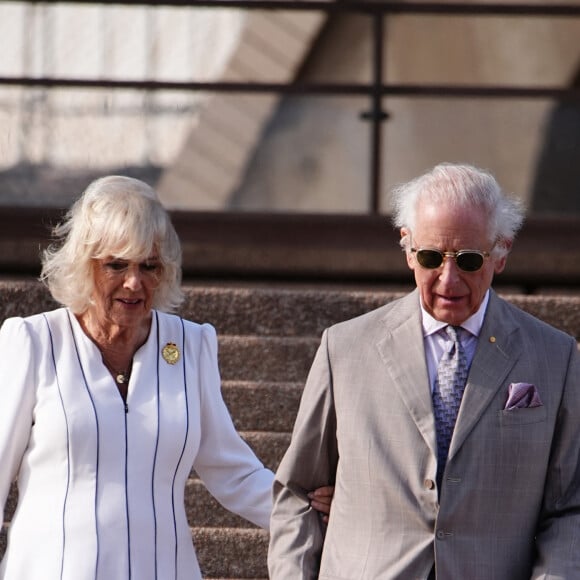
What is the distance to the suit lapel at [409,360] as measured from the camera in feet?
11.7

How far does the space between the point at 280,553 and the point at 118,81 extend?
5278mm

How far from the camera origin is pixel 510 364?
3627mm

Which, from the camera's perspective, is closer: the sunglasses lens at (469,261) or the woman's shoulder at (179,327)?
the sunglasses lens at (469,261)

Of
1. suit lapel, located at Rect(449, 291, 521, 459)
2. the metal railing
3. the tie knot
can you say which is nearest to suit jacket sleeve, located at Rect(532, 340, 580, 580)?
suit lapel, located at Rect(449, 291, 521, 459)

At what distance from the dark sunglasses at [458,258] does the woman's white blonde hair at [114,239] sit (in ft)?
2.82

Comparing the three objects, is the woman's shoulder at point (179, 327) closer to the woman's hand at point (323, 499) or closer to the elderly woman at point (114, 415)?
the elderly woman at point (114, 415)

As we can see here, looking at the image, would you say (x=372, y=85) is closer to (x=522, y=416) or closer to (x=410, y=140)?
(x=410, y=140)

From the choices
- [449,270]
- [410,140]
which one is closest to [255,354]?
[410,140]

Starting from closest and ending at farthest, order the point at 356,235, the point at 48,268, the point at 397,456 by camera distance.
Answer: the point at 397,456 < the point at 48,268 < the point at 356,235

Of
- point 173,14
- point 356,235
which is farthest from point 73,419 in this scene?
point 173,14

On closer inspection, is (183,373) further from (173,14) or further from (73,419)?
(173,14)

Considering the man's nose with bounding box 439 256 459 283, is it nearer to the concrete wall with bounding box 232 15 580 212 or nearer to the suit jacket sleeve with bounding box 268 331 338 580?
the suit jacket sleeve with bounding box 268 331 338 580

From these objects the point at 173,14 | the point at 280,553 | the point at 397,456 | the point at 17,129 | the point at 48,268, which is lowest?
the point at 280,553

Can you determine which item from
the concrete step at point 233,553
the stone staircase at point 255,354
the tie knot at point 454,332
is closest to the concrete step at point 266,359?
the stone staircase at point 255,354
